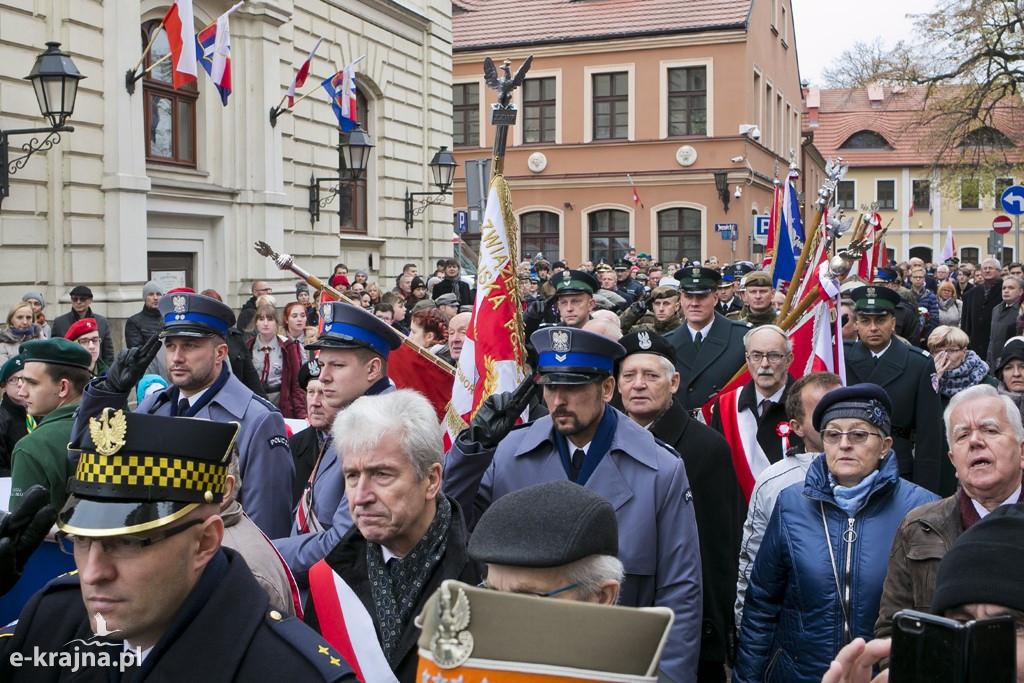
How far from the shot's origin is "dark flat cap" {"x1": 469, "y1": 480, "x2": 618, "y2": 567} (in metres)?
2.33

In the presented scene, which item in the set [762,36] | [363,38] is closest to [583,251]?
[762,36]

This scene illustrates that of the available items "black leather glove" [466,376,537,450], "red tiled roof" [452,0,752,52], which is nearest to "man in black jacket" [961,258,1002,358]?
"black leather glove" [466,376,537,450]

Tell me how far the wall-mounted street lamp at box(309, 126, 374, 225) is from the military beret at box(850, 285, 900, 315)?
10.7 metres

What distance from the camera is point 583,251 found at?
1469 inches

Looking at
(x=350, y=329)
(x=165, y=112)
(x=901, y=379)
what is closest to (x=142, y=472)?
(x=350, y=329)

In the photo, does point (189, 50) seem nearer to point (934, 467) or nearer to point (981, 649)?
point (934, 467)

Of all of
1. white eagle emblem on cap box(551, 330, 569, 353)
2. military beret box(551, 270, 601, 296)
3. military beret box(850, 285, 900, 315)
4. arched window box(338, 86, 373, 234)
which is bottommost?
white eagle emblem on cap box(551, 330, 569, 353)

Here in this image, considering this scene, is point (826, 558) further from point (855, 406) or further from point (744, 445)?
point (744, 445)

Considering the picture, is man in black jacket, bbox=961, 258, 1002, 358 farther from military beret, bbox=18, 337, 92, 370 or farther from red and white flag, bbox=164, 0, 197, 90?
military beret, bbox=18, 337, 92, 370

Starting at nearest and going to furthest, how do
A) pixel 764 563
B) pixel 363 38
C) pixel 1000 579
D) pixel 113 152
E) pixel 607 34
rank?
pixel 1000 579
pixel 764 563
pixel 113 152
pixel 363 38
pixel 607 34

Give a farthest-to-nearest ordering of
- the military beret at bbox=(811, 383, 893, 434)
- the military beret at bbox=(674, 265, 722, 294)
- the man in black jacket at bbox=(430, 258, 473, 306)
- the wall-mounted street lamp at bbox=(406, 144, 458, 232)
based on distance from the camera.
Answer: the wall-mounted street lamp at bbox=(406, 144, 458, 232)
the man in black jacket at bbox=(430, 258, 473, 306)
the military beret at bbox=(674, 265, 722, 294)
the military beret at bbox=(811, 383, 893, 434)

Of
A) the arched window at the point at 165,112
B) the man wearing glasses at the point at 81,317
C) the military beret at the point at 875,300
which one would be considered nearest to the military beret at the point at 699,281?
the military beret at the point at 875,300

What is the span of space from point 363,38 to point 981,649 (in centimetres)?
1982

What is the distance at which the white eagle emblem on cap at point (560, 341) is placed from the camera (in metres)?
4.11
